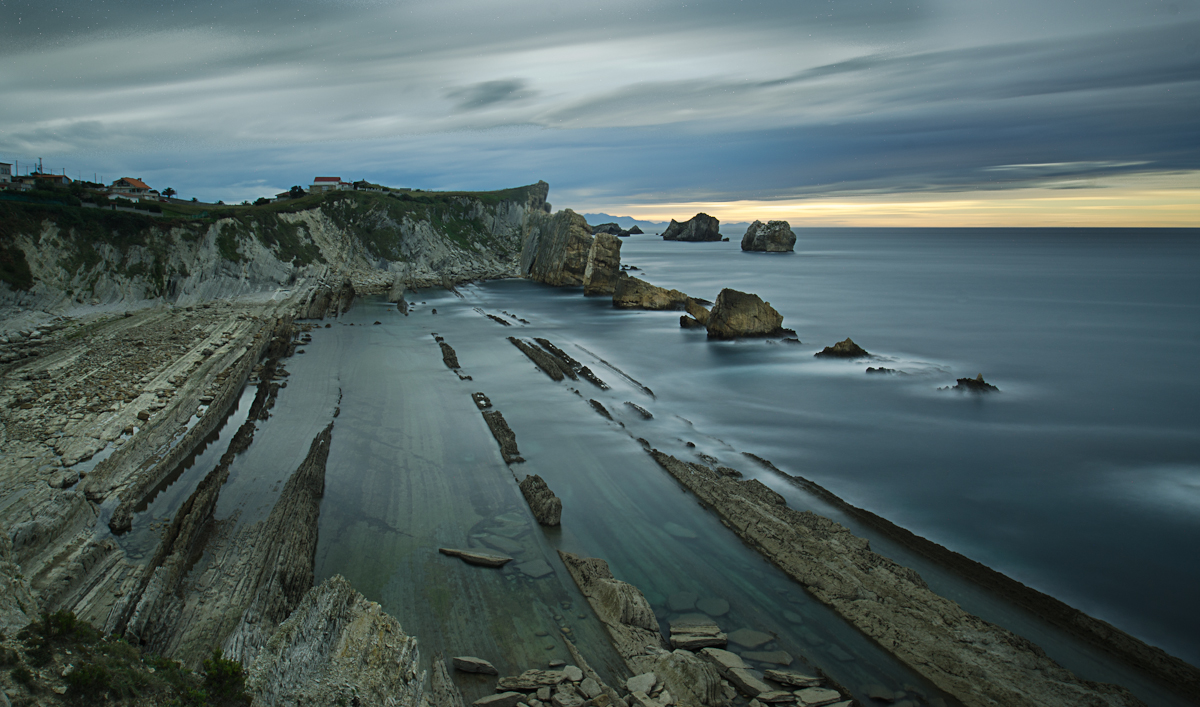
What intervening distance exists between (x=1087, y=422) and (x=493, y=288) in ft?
194

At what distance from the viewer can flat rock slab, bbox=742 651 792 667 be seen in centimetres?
942

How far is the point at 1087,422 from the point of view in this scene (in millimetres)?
22703

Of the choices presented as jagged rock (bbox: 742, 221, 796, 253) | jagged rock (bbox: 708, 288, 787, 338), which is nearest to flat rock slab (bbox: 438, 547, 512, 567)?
jagged rock (bbox: 708, 288, 787, 338)

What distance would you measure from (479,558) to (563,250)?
63.8m

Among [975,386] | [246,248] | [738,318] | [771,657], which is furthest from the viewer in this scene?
[246,248]

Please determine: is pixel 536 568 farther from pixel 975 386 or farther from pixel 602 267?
pixel 602 267

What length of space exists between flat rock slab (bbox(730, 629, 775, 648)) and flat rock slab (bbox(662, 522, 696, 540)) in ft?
11.4

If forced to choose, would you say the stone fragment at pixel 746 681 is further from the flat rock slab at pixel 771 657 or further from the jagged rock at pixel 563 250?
the jagged rock at pixel 563 250

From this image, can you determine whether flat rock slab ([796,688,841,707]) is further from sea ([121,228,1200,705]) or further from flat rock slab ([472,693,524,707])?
flat rock slab ([472,693,524,707])

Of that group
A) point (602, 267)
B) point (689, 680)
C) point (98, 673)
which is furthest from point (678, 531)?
point (602, 267)

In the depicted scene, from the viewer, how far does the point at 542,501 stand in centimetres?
1462

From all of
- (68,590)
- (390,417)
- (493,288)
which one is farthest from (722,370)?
(493,288)

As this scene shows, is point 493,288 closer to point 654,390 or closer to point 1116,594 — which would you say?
point 654,390

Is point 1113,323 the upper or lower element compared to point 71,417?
upper
